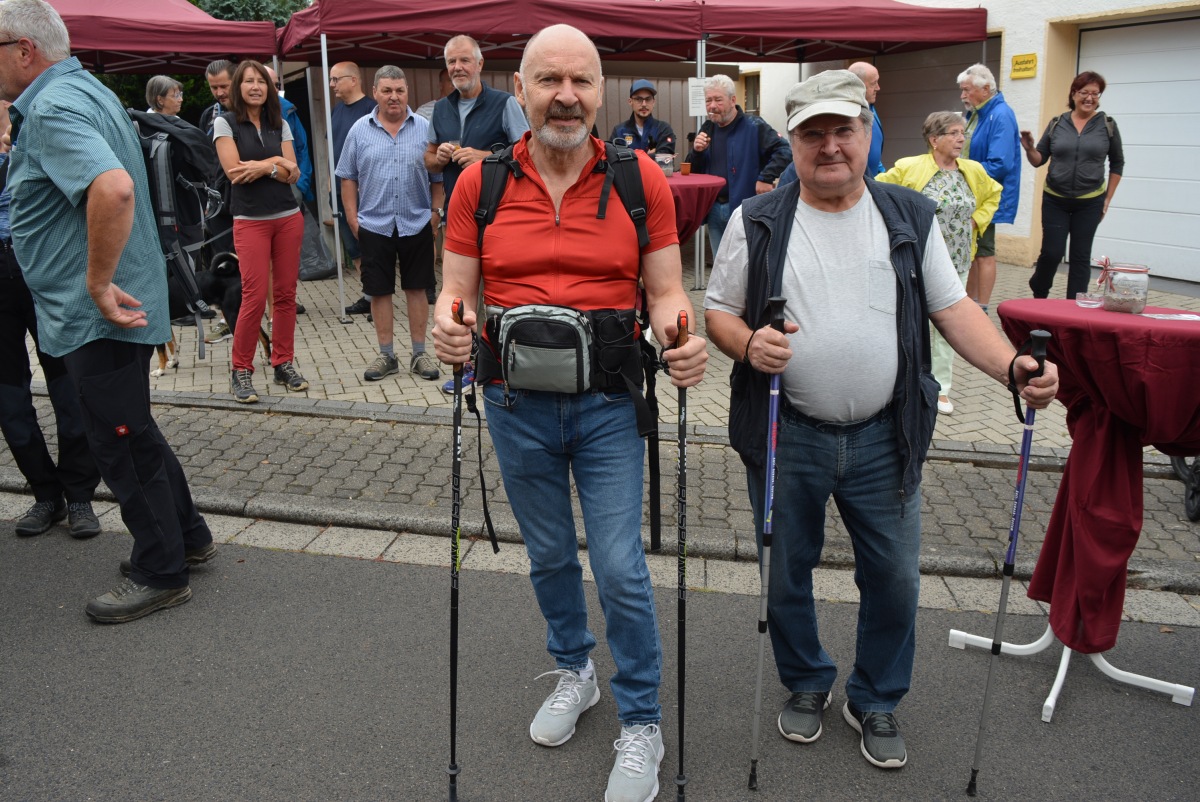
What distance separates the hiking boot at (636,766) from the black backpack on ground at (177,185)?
9.42ft

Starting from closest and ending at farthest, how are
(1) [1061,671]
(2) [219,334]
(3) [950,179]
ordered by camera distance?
(1) [1061,671] < (3) [950,179] < (2) [219,334]

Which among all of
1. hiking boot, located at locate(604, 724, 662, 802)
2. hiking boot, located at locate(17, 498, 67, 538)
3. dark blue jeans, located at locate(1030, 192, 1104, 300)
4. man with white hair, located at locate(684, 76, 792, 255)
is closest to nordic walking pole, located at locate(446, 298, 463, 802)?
hiking boot, located at locate(604, 724, 662, 802)

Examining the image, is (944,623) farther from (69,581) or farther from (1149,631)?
(69,581)

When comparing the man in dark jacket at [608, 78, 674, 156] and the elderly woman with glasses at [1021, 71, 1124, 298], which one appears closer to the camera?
the elderly woman with glasses at [1021, 71, 1124, 298]

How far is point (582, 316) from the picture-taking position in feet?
9.46

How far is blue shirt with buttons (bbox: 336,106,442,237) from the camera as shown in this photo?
23.7ft

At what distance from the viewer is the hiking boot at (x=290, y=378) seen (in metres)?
7.20

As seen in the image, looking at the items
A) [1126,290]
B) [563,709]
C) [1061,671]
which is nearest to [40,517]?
[563,709]

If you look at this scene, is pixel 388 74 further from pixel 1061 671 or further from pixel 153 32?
pixel 1061 671

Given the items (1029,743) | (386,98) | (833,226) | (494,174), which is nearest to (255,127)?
(386,98)

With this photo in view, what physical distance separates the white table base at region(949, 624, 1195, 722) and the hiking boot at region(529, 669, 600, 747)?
1473 mm

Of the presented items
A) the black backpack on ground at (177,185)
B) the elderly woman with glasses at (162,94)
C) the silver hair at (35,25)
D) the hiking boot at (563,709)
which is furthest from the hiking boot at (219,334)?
the hiking boot at (563,709)

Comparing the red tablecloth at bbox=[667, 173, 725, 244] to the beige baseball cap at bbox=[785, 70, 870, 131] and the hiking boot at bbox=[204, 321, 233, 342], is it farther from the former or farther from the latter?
the beige baseball cap at bbox=[785, 70, 870, 131]

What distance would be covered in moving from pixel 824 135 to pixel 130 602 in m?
3.20
